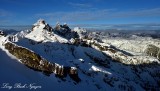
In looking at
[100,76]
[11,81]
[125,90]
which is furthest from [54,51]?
[11,81]

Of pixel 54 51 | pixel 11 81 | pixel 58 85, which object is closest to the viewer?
pixel 11 81

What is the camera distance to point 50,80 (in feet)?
354

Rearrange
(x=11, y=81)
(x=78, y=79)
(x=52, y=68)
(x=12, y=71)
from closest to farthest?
(x=11, y=81)
(x=12, y=71)
(x=52, y=68)
(x=78, y=79)

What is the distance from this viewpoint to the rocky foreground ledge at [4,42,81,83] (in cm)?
11450

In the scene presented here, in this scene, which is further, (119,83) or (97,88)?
(119,83)

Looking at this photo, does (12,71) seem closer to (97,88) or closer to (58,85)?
(58,85)

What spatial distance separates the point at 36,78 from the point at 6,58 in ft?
56.6

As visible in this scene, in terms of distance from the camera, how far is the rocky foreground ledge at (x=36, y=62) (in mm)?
114500

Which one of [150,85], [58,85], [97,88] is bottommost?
[150,85]

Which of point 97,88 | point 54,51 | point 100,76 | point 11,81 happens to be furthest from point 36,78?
point 54,51

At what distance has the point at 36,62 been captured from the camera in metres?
117

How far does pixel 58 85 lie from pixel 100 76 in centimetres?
5139

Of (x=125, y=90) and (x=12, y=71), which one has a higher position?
(x=12, y=71)

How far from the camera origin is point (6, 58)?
367 ft
